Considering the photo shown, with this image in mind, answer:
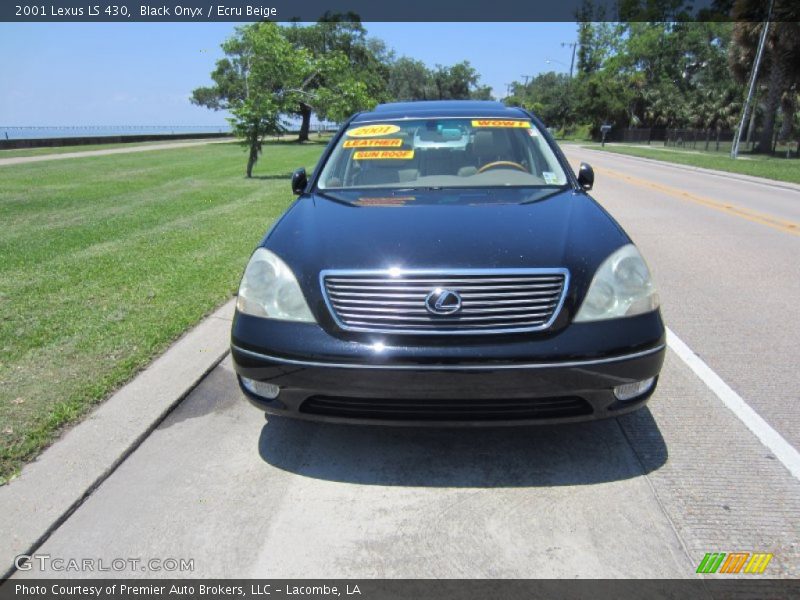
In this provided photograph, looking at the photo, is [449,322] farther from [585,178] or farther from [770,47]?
[770,47]

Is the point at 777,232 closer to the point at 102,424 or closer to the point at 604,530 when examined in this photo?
the point at 604,530

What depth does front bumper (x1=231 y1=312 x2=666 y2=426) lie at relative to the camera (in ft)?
8.82

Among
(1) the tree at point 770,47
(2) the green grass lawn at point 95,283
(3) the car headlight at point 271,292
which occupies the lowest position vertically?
(2) the green grass lawn at point 95,283

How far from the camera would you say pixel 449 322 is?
273 centimetres

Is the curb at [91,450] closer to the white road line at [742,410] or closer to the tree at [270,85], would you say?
the white road line at [742,410]

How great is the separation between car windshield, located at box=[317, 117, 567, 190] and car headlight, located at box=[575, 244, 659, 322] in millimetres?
1218

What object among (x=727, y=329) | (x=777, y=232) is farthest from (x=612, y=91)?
(x=727, y=329)

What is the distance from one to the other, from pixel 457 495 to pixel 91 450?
183 cm

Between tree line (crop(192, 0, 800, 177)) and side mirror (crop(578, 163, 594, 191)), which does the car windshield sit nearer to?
side mirror (crop(578, 163, 594, 191))

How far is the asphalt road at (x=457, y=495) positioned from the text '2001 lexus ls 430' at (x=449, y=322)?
0.36 m

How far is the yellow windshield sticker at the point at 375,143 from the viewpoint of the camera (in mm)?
4523

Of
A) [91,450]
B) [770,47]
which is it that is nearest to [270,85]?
[91,450]

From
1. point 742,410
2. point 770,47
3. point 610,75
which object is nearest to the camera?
point 742,410

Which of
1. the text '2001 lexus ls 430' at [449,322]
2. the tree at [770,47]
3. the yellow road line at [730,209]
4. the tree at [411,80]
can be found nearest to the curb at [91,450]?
the text '2001 lexus ls 430' at [449,322]
